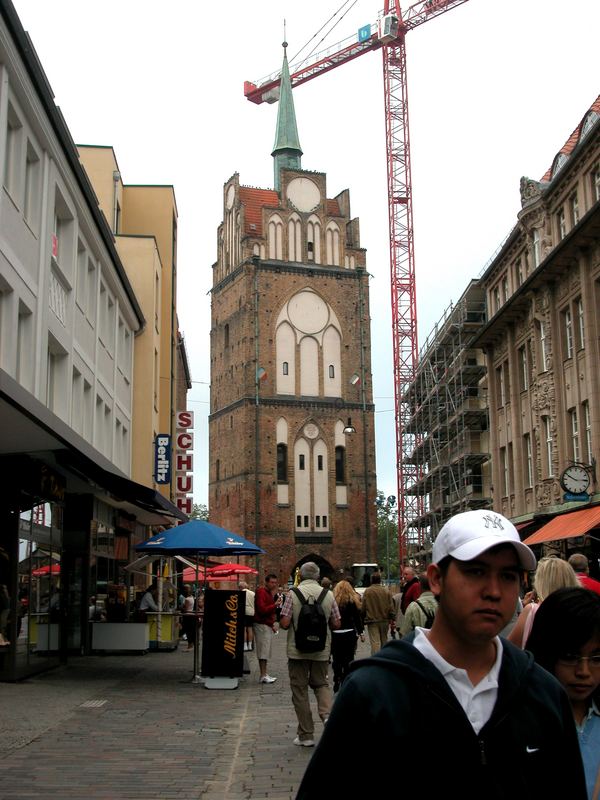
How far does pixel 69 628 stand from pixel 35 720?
10677mm

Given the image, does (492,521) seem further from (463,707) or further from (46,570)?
(46,570)

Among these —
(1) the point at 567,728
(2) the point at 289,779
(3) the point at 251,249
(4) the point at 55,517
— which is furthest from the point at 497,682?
(3) the point at 251,249

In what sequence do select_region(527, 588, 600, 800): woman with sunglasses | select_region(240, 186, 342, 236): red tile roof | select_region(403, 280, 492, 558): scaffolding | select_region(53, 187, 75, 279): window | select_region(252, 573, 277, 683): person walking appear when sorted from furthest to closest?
select_region(240, 186, 342, 236): red tile roof → select_region(403, 280, 492, 558): scaffolding → select_region(53, 187, 75, 279): window → select_region(252, 573, 277, 683): person walking → select_region(527, 588, 600, 800): woman with sunglasses

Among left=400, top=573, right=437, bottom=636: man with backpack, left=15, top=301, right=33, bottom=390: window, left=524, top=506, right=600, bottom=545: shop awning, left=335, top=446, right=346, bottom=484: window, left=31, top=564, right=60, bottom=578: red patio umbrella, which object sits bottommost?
left=400, top=573, right=437, bottom=636: man with backpack

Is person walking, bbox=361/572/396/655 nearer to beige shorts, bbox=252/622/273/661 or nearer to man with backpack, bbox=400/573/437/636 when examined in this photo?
beige shorts, bbox=252/622/273/661

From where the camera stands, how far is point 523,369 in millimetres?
36375

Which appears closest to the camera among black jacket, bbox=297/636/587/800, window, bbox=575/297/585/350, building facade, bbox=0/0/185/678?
black jacket, bbox=297/636/587/800

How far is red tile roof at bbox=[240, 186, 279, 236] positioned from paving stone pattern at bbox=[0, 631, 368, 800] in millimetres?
60013

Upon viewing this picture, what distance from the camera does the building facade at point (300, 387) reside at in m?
70.5

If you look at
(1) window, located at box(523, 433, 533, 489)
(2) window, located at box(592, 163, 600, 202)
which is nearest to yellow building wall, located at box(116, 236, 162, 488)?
(1) window, located at box(523, 433, 533, 489)

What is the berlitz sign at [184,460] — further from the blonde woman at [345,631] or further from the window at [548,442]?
the blonde woman at [345,631]

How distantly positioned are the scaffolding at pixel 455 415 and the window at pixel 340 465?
6.90 meters

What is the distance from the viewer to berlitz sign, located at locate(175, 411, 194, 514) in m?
36.6

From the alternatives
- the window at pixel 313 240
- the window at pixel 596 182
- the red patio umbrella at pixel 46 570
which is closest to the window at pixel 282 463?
the window at pixel 313 240
